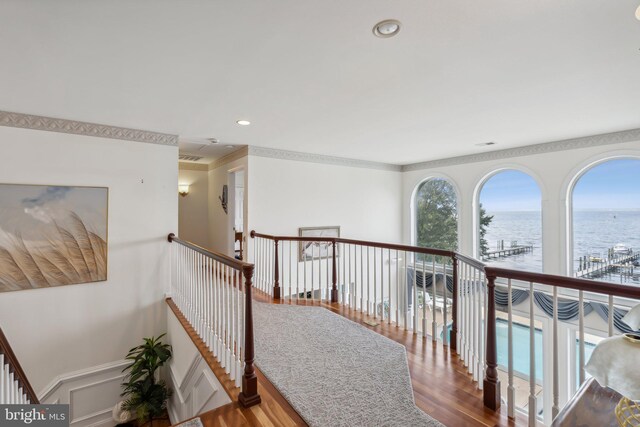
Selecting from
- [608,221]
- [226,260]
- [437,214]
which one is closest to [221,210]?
[226,260]

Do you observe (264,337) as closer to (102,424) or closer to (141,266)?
(141,266)

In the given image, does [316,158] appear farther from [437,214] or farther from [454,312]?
[454,312]

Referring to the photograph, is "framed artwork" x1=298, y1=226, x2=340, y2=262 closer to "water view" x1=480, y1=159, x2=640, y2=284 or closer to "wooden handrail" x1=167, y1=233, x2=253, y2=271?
"wooden handrail" x1=167, y1=233, x2=253, y2=271

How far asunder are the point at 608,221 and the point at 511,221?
1.29 m

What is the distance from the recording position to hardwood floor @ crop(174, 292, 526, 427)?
1.81m

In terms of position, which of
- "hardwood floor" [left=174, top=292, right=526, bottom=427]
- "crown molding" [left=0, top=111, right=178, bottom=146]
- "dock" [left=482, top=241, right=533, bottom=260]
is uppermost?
"crown molding" [left=0, top=111, right=178, bottom=146]

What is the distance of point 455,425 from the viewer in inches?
69.2

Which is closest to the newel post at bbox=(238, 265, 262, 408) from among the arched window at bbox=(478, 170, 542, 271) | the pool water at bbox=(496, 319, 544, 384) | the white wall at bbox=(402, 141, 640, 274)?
the pool water at bbox=(496, 319, 544, 384)

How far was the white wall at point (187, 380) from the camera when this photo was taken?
2.38m

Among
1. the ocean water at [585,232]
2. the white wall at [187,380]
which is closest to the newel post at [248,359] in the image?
the white wall at [187,380]

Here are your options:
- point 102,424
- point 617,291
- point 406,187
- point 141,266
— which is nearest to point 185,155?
point 141,266

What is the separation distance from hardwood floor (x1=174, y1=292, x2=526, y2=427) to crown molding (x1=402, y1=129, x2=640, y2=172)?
13.2 feet

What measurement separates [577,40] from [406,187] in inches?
202

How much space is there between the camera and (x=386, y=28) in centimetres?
176
